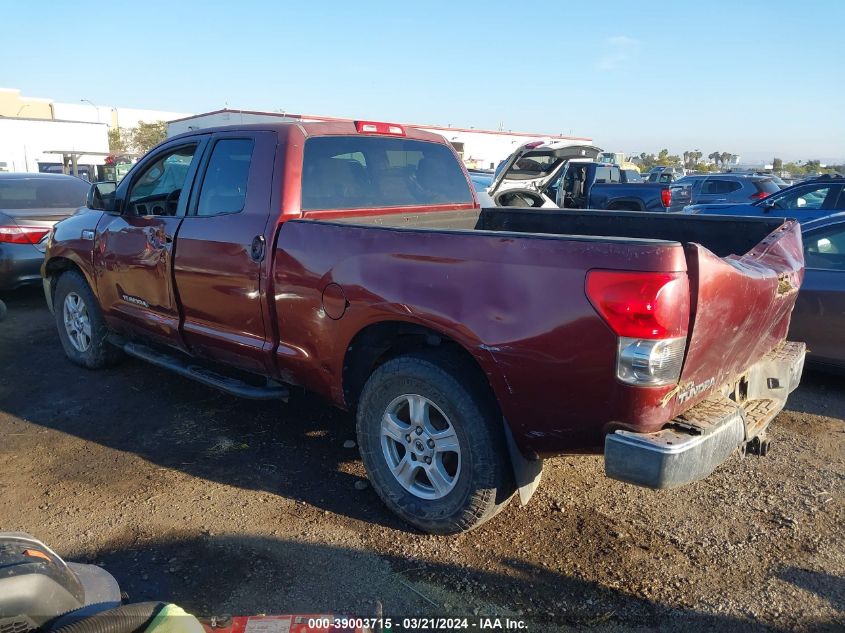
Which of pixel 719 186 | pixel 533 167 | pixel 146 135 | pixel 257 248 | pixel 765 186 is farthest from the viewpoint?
pixel 146 135

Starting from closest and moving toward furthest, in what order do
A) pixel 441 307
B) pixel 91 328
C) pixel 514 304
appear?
pixel 514 304
pixel 441 307
pixel 91 328

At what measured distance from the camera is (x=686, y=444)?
249 centimetres

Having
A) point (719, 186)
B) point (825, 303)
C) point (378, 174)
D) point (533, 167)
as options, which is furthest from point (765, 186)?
point (378, 174)

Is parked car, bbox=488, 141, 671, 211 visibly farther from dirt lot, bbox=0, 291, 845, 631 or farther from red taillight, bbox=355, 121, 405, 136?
dirt lot, bbox=0, 291, 845, 631

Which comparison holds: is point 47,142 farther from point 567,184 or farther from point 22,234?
point 22,234

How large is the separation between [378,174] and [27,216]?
5733 millimetres

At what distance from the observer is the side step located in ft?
12.9

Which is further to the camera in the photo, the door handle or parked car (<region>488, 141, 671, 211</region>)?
parked car (<region>488, 141, 671, 211</region>)

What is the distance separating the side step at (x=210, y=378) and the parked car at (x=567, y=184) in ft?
16.6

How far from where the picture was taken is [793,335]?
17.1ft

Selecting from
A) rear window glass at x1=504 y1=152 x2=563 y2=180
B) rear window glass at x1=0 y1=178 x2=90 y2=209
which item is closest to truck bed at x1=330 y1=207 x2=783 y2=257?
rear window glass at x1=504 y1=152 x2=563 y2=180

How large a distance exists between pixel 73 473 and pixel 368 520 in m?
1.87

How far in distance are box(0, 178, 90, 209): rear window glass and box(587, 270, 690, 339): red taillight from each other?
26.6 ft

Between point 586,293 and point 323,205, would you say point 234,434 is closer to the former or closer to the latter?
point 323,205
